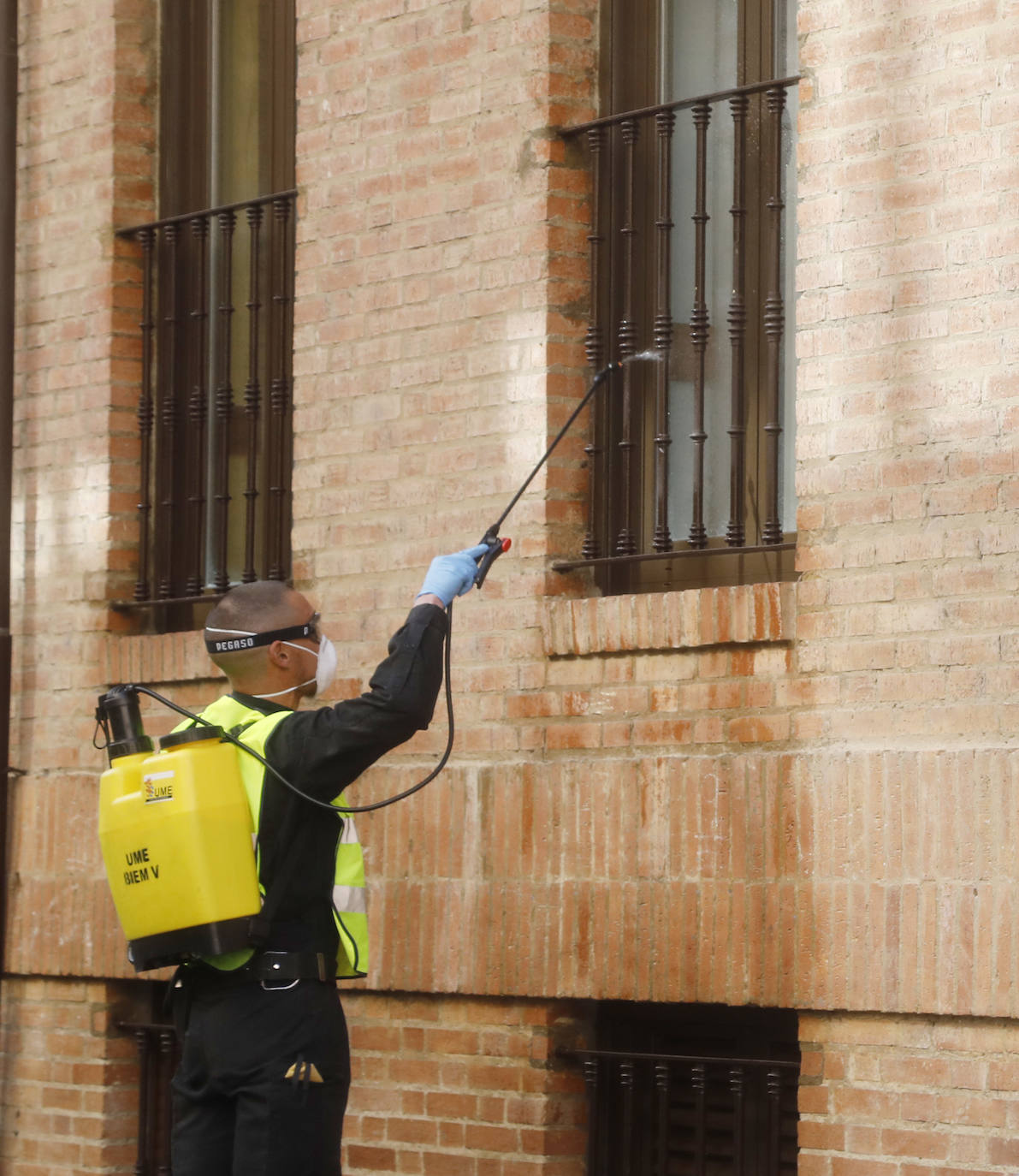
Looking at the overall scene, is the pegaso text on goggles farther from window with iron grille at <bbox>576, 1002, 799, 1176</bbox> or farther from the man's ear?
window with iron grille at <bbox>576, 1002, 799, 1176</bbox>

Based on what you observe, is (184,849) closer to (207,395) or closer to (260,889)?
(260,889)

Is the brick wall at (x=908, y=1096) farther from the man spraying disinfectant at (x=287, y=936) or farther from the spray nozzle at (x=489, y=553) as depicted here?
the spray nozzle at (x=489, y=553)

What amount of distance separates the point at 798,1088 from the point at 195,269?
3803mm

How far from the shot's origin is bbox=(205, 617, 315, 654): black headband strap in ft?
19.1

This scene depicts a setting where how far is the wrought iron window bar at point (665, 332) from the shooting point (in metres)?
6.72

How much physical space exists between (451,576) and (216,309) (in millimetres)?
3029

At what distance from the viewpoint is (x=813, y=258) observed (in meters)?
6.32

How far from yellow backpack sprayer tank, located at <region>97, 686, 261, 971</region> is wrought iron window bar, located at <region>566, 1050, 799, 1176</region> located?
1.65 metres

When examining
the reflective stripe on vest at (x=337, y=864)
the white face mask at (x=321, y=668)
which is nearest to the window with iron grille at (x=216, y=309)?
the white face mask at (x=321, y=668)

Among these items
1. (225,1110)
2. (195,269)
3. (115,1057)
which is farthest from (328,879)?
(195,269)

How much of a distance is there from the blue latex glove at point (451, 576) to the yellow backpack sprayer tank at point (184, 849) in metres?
0.61

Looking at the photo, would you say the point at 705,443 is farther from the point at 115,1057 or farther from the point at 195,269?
the point at 115,1057

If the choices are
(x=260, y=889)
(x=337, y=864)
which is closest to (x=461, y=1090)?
(x=337, y=864)

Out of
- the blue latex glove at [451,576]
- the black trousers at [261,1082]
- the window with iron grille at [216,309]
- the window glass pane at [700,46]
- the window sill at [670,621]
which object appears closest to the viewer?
the black trousers at [261,1082]
